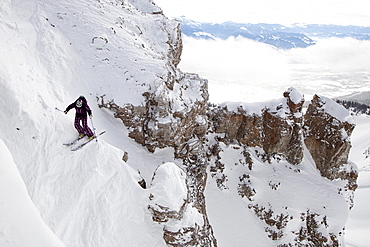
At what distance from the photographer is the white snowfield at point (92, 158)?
9.47 metres

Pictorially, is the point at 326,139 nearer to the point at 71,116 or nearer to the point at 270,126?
the point at 270,126

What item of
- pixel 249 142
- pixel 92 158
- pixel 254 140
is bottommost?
pixel 249 142

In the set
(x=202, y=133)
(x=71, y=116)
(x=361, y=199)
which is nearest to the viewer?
(x=71, y=116)

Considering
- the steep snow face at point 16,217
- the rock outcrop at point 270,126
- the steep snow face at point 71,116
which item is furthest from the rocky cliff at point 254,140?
the steep snow face at point 16,217

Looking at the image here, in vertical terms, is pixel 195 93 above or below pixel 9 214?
below

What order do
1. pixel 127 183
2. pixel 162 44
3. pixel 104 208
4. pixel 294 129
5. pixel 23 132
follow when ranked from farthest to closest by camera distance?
Result: pixel 294 129 → pixel 162 44 → pixel 127 183 → pixel 104 208 → pixel 23 132

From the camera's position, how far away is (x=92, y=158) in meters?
11.8

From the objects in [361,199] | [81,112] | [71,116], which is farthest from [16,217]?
[361,199]

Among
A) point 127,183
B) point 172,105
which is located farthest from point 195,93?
point 127,183

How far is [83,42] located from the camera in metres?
19.2

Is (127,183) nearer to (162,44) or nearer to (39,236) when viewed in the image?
(39,236)

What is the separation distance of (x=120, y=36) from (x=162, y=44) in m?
5.73

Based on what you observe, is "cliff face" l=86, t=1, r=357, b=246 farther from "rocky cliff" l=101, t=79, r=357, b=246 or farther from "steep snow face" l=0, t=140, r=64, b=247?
"steep snow face" l=0, t=140, r=64, b=247

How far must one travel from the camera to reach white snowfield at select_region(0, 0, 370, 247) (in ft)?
31.1
